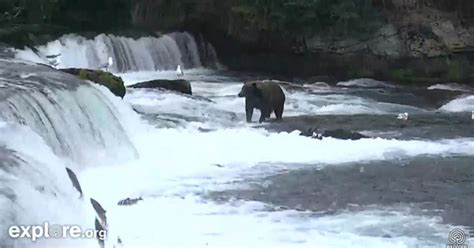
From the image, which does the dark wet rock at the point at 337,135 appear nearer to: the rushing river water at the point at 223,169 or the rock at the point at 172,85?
the rushing river water at the point at 223,169

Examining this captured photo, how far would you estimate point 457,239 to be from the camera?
7289 mm

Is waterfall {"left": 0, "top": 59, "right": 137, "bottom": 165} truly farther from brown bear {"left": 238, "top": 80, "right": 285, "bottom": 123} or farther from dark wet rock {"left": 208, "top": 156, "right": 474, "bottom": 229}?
brown bear {"left": 238, "top": 80, "right": 285, "bottom": 123}

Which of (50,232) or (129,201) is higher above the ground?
(50,232)

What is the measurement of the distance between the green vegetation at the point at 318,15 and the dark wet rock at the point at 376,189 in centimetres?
1270

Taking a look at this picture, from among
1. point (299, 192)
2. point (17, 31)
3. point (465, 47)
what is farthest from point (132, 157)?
point (465, 47)

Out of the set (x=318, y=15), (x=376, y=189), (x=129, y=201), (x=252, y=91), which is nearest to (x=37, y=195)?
(x=129, y=201)

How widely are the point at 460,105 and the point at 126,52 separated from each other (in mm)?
8471

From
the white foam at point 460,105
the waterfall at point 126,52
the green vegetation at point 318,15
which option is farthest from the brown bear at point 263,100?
the green vegetation at point 318,15

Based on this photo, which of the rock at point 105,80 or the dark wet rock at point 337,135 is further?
the rock at point 105,80

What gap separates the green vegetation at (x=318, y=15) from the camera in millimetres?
23453

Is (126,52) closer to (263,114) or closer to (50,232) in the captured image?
(263,114)

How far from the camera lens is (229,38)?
2572 centimetres

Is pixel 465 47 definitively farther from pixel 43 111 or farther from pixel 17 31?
pixel 43 111

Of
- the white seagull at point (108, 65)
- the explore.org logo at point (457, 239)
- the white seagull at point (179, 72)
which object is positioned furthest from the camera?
the white seagull at point (179, 72)
